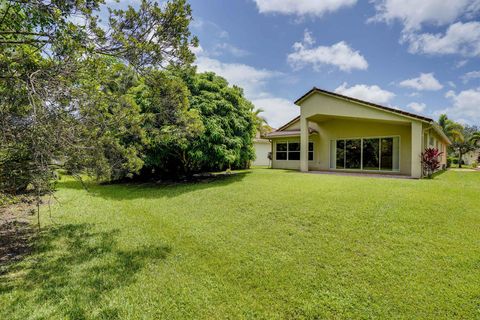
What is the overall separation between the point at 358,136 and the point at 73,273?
1775cm

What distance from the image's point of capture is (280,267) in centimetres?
450

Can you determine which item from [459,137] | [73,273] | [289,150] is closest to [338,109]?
[289,150]

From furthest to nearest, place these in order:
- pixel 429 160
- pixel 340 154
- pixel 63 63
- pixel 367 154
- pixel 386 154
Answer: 1. pixel 340 154
2. pixel 367 154
3. pixel 386 154
4. pixel 429 160
5. pixel 63 63

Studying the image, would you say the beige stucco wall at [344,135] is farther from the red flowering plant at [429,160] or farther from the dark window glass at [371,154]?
the red flowering plant at [429,160]

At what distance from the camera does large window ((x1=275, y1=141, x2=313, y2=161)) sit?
802 inches

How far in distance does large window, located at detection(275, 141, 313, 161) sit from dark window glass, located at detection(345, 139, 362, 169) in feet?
10.4

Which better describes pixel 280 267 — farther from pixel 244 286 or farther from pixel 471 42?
pixel 471 42

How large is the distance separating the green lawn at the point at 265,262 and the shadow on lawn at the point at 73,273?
25 millimetres

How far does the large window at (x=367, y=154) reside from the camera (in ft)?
52.1

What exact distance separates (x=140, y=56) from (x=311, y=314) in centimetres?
560

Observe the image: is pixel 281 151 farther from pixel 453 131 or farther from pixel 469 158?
pixel 469 158

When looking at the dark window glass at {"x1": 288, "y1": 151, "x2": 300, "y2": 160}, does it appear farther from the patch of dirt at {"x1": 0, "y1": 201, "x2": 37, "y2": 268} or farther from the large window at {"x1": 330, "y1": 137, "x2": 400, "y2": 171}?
the patch of dirt at {"x1": 0, "y1": 201, "x2": 37, "y2": 268}

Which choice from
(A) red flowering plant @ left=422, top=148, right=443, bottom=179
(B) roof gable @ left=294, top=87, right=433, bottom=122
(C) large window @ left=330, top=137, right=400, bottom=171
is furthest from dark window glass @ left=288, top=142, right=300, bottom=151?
(A) red flowering plant @ left=422, top=148, right=443, bottom=179

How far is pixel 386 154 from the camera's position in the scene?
1616 cm
